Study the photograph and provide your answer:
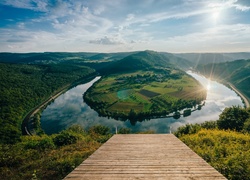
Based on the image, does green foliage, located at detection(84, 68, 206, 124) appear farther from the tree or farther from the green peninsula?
the tree

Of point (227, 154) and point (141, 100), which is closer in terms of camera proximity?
point (227, 154)

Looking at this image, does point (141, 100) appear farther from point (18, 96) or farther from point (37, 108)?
point (18, 96)

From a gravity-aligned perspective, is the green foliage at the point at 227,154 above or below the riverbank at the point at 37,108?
above

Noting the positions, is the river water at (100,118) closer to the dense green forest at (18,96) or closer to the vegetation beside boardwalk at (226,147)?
the dense green forest at (18,96)

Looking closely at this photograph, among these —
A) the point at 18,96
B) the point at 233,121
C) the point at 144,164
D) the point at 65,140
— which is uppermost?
the point at 144,164

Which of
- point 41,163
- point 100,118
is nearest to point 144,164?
point 41,163

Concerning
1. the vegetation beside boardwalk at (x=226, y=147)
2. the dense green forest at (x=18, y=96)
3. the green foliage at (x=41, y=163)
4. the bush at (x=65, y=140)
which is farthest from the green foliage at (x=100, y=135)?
the dense green forest at (x=18, y=96)

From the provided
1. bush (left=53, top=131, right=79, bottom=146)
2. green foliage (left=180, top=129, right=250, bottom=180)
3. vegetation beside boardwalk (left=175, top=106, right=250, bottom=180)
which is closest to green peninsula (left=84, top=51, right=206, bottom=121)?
vegetation beside boardwalk (left=175, top=106, right=250, bottom=180)

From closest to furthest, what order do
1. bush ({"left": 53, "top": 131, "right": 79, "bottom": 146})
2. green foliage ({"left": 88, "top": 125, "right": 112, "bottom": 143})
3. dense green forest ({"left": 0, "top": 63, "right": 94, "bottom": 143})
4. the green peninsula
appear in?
1. bush ({"left": 53, "top": 131, "right": 79, "bottom": 146})
2. green foliage ({"left": 88, "top": 125, "right": 112, "bottom": 143})
3. dense green forest ({"left": 0, "top": 63, "right": 94, "bottom": 143})
4. the green peninsula
